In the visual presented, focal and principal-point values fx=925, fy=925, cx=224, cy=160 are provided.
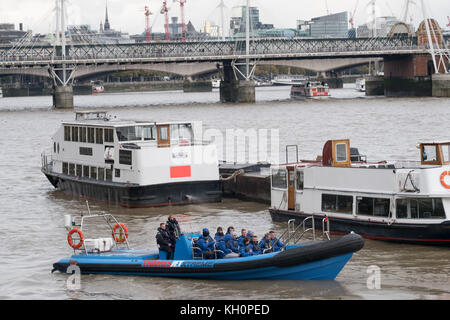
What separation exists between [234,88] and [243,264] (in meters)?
104

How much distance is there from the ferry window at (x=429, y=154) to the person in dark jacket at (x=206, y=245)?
316 inches

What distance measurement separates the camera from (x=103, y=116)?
42.0m

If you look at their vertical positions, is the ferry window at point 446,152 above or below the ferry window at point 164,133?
below

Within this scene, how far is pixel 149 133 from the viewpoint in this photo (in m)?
37.7

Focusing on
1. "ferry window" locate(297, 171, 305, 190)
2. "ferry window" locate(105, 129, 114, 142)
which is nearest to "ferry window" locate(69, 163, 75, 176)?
"ferry window" locate(105, 129, 114, 142)

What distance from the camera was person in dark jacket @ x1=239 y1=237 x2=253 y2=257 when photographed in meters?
23.2

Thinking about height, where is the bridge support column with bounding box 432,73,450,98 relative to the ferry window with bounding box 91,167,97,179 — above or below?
above

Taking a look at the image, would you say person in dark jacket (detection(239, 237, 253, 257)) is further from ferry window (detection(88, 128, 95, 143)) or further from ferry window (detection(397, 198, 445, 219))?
ferry window (detection(88, 128, 95, 143))

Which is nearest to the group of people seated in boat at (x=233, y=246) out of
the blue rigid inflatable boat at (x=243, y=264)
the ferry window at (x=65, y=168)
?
the blue rigid inflatable boat at (x=243, y=264)

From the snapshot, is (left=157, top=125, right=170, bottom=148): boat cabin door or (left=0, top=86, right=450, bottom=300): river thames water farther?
(left=157, top=125, right=170, bottom=148): boat cabin door

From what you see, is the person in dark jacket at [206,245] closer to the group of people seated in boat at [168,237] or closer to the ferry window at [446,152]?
the group of people seated in boat at [168,237]

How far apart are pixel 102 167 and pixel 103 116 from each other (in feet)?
13.6

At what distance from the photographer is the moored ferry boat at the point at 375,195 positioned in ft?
87.6

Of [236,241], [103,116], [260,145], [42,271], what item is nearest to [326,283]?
[236,241]
